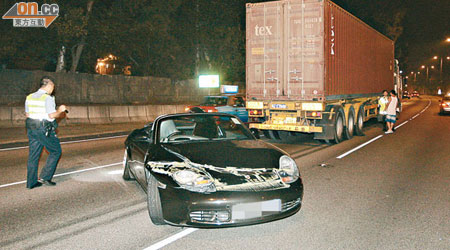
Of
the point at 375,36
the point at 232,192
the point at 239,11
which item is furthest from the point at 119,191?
the point at 239,11

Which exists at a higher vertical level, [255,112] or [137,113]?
[255,112]

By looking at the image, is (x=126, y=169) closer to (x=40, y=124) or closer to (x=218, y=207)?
(x=40, y=124)

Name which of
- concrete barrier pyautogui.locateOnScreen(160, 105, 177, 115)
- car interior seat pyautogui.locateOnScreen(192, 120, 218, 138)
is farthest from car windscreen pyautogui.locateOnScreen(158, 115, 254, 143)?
concrete barrier pyautogui.locateOnScreen(160, 105, 177, 115)

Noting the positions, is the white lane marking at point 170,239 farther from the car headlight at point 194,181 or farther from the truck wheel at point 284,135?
the truck wheel at point 284,135

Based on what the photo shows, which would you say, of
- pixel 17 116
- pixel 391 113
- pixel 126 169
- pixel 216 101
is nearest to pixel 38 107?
pixel 126 169

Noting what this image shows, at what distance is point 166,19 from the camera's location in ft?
108

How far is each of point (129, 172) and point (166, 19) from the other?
88.9ft

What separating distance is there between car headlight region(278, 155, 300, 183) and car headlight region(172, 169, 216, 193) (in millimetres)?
918

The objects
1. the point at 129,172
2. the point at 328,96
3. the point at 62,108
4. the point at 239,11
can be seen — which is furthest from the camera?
the point at 239,11

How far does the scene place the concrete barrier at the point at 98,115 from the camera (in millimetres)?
19219

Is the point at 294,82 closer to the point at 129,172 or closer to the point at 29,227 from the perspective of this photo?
the point at 129,172

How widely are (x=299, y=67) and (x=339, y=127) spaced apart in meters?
2.60

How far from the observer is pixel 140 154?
6125 millimetres

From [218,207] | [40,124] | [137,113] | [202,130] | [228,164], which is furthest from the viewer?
[137,113]
